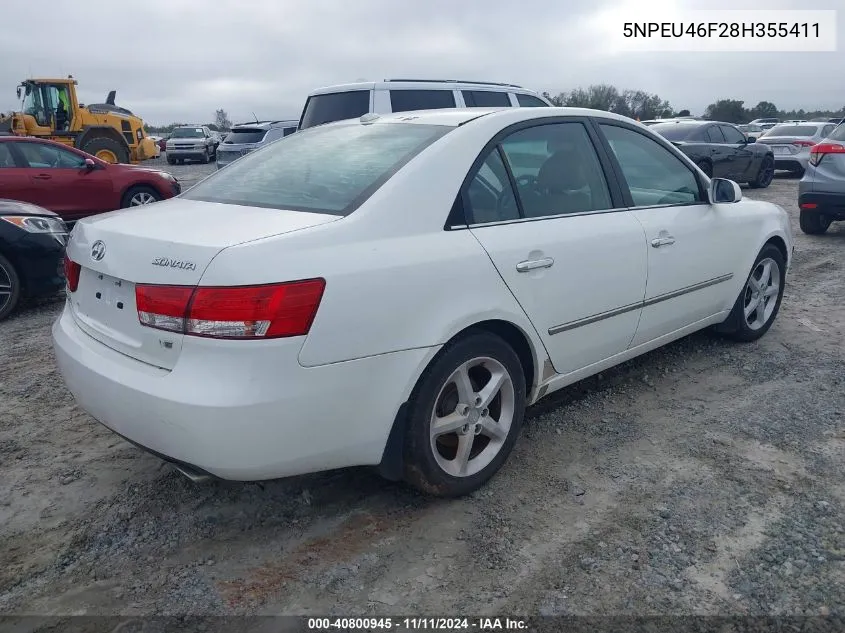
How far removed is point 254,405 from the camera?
234 cm

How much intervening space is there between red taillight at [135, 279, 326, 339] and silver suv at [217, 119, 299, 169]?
51.4 ft

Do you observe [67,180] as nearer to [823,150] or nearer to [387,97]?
[387,97]

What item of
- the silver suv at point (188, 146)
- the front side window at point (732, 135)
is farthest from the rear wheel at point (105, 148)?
the front side window at point (732, 135)

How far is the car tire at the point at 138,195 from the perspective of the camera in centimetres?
1054

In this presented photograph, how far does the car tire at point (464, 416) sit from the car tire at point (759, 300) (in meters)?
2.33

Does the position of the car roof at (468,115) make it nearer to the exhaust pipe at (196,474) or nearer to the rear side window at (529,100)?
the exhaust pipe at (196,474)

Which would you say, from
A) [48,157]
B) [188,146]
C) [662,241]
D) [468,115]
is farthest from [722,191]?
[188,146]

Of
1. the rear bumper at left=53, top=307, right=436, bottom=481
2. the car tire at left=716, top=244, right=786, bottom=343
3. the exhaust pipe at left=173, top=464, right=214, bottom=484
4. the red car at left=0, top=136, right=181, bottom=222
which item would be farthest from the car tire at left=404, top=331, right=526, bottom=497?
the red car at left=0, top=136, right=181, bottom=222

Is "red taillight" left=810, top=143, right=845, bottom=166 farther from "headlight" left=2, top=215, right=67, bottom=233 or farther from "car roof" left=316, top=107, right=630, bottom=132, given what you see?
"headlight" left=2, top=215, right=67, bottom=233

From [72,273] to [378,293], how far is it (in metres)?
1.46

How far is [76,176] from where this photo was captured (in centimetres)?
988

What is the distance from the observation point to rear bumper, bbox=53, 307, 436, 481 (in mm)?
2338

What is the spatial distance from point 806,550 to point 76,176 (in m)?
9.96

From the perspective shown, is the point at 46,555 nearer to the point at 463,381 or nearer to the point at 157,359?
the point at 157,359
